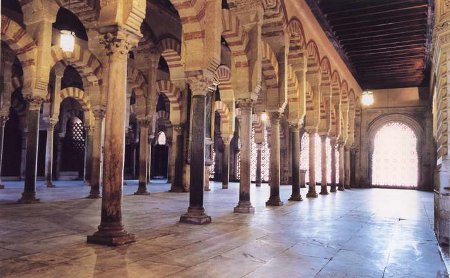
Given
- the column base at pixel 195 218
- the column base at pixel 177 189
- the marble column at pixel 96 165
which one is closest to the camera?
the column base at pixel 195 218

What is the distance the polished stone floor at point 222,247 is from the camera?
10.3ft

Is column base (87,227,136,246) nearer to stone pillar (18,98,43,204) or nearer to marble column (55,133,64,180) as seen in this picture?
stone pillar (18,98,43,204)

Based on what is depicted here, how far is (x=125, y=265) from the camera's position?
3.21 metres

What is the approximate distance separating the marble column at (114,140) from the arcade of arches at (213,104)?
0.01 metres

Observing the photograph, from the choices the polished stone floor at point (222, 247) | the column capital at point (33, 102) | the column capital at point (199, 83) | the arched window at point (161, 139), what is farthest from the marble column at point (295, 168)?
the arched window at point (161, 139)

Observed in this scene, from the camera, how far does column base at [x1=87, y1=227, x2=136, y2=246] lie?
13.1 feet

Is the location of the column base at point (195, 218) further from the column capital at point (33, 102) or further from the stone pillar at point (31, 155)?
the column capital at point (33, 102)

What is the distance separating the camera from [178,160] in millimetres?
12180

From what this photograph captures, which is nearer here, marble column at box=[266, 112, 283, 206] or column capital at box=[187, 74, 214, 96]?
column capital at box=[187, 74, 214, 96]

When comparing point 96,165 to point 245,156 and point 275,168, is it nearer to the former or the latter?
point 245,156

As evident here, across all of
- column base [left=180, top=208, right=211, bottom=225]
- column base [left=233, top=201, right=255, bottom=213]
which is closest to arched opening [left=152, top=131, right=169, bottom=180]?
column base [left=233, top=201, right=255, bottom=213]

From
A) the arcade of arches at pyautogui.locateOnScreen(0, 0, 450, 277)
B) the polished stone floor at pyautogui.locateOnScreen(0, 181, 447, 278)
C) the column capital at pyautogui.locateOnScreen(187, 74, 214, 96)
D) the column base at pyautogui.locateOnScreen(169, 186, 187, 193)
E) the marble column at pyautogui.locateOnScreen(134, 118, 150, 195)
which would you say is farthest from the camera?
the column base at pyautogui.locateOnScreen(169, 186, 187, 193)

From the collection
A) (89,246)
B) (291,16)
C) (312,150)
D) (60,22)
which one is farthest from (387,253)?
(60,22)

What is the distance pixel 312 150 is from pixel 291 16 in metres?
4.43
